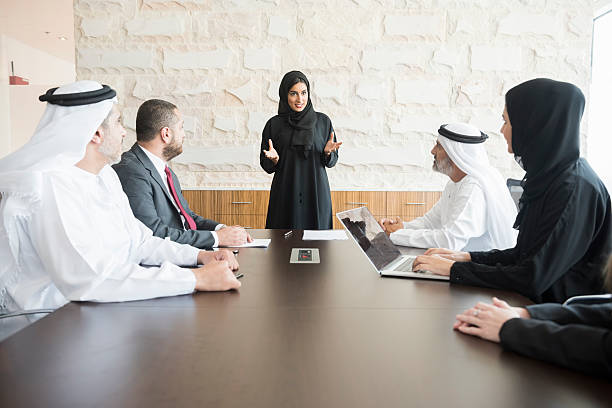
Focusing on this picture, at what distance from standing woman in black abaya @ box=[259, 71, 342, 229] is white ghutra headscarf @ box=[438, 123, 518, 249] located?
48.8 inches

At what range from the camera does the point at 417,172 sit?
5.61 metres

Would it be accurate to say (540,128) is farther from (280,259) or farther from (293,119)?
(293,119)

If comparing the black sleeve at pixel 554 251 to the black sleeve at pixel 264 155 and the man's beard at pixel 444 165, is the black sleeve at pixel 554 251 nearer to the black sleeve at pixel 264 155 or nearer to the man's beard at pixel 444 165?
the man's beard at pixel 444 165

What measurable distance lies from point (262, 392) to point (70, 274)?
966mm

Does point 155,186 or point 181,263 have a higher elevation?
point 155,186

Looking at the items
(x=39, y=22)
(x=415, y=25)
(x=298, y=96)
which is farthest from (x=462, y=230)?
(x=39, y=22)

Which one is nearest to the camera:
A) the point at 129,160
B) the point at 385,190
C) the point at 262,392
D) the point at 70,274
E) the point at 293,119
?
the point at 262,392

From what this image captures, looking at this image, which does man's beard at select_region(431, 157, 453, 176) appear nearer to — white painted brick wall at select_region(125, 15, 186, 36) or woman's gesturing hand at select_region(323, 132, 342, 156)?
woman's gesturing hand at select_region(323, 132, 342, 156)

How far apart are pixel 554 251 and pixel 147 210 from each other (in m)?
2.02

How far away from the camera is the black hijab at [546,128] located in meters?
1.80

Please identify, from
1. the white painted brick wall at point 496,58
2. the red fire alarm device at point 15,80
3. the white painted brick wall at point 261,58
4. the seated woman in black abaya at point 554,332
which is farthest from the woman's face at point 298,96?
the red fire alarm device at point 15,80

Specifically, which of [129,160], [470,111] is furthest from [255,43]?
[129,160]

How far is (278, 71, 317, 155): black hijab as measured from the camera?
4074mm

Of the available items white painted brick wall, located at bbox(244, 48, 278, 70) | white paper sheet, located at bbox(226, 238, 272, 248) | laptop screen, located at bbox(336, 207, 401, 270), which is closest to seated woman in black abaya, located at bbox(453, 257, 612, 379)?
laptop screen, located at bbox(336, 207, 401, 270)
